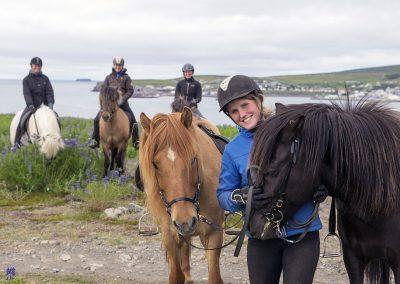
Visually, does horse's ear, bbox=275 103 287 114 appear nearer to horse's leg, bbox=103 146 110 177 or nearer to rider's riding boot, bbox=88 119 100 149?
horse's leg, bbox=103 146 110 177

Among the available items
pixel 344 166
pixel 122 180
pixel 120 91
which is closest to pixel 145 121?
pixel 344 166

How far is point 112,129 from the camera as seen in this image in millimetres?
10039

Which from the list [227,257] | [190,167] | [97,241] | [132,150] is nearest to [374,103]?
[190,167]

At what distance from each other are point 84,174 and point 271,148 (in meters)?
7.23

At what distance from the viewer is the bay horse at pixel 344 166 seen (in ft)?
8.51

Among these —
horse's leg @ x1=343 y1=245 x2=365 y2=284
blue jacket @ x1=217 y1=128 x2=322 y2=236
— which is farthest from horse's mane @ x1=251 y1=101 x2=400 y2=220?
blue jacket @ x1=217 y1=128 x2=322 y2=236

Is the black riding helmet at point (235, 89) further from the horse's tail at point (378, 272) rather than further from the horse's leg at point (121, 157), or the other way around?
the horse's leg at point (121, 157)

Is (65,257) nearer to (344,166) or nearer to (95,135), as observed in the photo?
(344,166)

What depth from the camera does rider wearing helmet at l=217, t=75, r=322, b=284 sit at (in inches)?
115

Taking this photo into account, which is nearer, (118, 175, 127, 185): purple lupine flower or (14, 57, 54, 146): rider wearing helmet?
(118, 175, 127, 185): purple lupine flower

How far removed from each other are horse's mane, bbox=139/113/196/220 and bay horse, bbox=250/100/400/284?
0.84 m

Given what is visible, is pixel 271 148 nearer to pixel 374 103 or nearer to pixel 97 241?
pixel 374 103

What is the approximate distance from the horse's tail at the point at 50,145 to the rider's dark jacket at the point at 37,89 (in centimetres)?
136

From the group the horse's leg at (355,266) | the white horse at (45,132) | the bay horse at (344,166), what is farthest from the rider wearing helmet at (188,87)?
the bay horse at (344,166)
